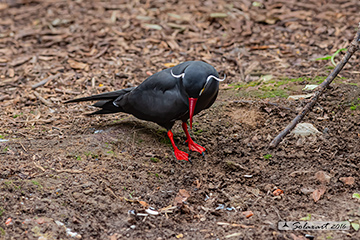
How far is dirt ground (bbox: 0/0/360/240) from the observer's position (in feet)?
10.9

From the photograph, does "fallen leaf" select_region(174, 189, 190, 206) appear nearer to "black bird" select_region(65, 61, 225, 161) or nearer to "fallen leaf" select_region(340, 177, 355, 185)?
"black bird" select_region(65, 61, 225, 161)

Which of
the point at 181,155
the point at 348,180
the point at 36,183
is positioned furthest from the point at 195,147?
the point at 36,183

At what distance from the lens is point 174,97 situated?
409 centimetres

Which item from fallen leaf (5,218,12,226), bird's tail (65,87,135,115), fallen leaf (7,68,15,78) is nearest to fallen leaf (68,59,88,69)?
fallen leaf (7,68,15,78)

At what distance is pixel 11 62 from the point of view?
21.6ft

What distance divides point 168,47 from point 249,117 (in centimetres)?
271

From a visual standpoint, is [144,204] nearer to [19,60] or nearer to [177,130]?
[177,130]

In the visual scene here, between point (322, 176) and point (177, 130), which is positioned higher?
point (322, 176)

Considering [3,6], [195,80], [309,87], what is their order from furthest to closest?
[3,6], [309,87], [195,80]

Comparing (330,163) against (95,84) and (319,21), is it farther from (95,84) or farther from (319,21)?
(319,21)

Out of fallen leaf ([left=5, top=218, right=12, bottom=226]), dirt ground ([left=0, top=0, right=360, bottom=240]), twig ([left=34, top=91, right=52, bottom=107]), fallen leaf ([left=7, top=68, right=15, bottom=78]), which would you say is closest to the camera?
fallen leaf ([left=5, top=218, right=12, bottom=226])

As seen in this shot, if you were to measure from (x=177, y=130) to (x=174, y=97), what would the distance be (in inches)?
35.5

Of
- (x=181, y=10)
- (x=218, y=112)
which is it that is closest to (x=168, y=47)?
(x=181, y=10)

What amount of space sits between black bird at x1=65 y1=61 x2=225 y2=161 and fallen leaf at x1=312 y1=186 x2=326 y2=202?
1.32 metres
